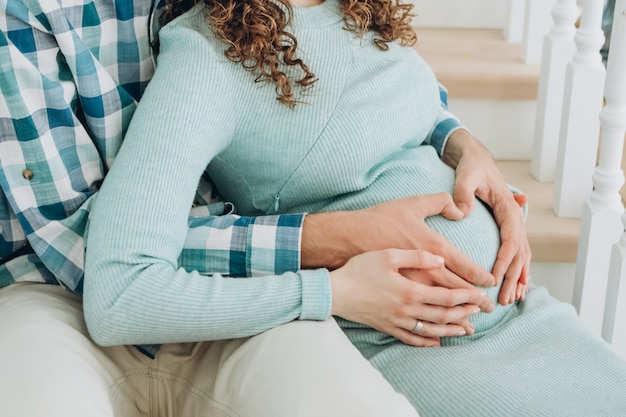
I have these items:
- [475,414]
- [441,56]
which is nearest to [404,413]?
[475,414]

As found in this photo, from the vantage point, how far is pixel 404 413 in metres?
1.00

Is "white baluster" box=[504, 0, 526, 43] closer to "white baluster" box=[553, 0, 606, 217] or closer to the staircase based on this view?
the staircase

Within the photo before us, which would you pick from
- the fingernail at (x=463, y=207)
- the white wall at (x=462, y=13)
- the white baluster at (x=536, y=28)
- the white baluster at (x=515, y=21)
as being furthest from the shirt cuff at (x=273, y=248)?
the white wall at (x=462, y=13)

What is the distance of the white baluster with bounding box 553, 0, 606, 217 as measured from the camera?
5.76 feet

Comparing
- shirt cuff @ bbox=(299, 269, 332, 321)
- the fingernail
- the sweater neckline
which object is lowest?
shirt cuff @ bbox=(299, 269, 332, 321)

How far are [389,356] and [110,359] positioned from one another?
407 millimetres

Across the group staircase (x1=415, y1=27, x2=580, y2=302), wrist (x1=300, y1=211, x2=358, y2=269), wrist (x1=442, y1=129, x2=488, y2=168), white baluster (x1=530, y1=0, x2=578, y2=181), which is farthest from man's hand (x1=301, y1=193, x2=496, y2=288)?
white baluster (x1=530, y1=0, x2=578, y2=181)

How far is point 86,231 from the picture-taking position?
1.23 meters

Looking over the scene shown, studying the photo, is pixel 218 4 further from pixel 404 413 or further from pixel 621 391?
pixel 621 391

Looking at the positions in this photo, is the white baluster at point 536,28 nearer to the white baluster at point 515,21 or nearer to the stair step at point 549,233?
the white baluster at point 515,21

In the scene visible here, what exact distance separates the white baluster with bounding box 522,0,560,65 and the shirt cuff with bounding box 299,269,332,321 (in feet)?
3.81

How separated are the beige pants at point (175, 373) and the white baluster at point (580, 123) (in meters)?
0.90

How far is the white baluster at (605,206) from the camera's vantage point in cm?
157

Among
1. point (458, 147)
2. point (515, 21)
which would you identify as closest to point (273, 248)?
point (458, 147)
